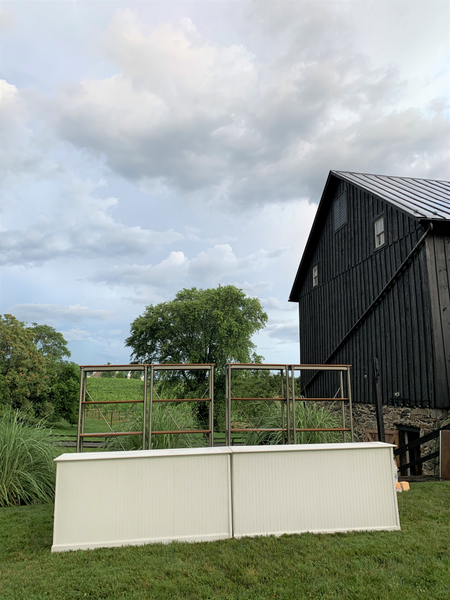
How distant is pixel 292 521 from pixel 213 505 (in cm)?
105

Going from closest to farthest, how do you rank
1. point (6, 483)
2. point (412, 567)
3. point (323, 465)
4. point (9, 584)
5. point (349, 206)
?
point (9, 584) < point (412, 567) < point (323, 465) < point (6, 483) < point (349, 206)

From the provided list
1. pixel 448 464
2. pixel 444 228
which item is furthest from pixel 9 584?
pixel 444 228

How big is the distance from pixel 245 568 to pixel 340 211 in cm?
1333

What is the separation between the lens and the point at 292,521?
5363 mm

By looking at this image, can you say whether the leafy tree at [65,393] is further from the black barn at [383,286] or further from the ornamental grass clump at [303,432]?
the ornamental grass clump at [303,432]

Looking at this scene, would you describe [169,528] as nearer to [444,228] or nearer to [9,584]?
[9,584]

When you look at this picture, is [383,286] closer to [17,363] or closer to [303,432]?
[303,432]

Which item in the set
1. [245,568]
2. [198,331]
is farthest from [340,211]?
[198,331]

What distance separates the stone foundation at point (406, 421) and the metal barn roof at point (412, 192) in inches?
187

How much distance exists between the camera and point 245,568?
429 centimetres

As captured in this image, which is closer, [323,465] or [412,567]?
[412,567]

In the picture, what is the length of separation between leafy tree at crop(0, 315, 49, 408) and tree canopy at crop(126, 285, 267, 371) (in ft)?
29.0

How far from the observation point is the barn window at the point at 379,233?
1250 centimetres

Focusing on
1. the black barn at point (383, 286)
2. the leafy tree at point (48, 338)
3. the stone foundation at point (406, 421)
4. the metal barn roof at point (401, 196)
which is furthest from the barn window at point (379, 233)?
the leafy tree at point (48, 338)
